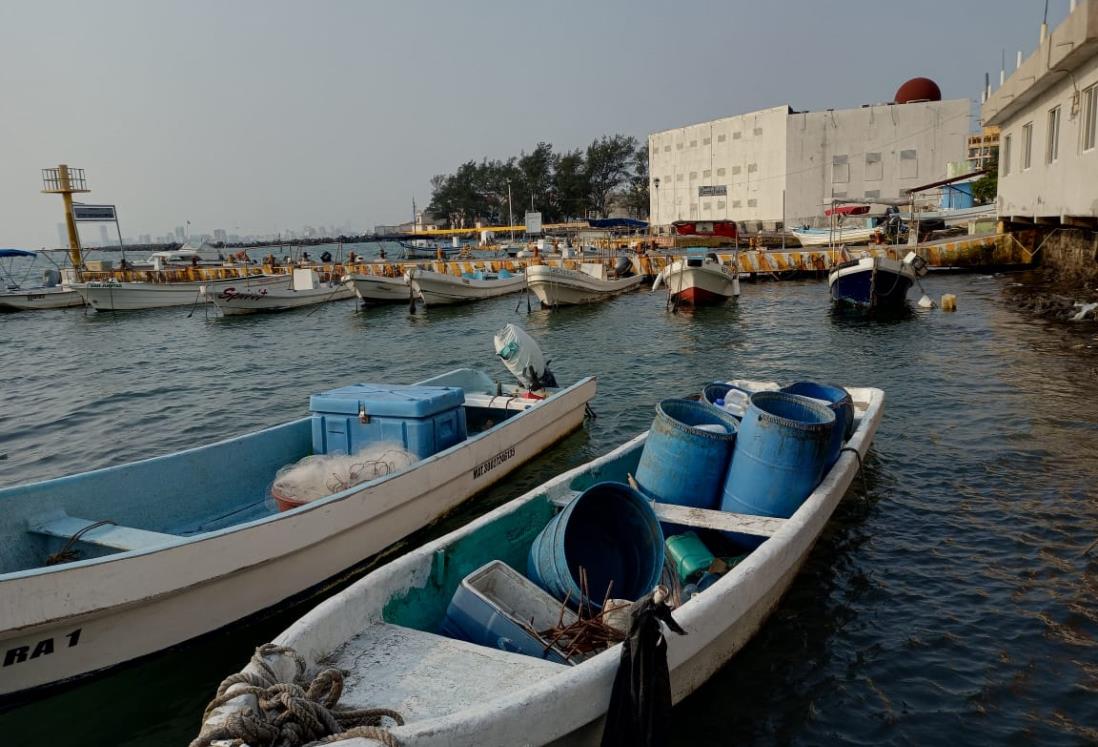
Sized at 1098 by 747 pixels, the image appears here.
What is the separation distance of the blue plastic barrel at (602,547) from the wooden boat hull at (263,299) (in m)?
29.1

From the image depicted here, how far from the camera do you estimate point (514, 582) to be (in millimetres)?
5078

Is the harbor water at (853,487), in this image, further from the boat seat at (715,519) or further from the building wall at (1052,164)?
the building wall at (1052,164)

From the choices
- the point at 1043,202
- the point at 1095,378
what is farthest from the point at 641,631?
the point at 1043,202

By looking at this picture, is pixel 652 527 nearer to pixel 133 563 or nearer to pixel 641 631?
pixel 641 631

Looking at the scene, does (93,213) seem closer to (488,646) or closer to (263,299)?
(263,299)

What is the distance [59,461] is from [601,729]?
1159 centimetres

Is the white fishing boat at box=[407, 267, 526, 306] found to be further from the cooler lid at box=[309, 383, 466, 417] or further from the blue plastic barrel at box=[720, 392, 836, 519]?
the blue plastic barrel at box=[720, 392, 836, 519]

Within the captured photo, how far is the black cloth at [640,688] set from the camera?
3.86 meters

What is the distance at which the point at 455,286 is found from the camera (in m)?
32.2

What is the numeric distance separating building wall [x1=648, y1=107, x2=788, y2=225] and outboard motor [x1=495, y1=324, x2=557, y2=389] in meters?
56.4

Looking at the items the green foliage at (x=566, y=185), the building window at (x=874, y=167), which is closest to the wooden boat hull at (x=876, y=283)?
the building window at (x=874, y=167)

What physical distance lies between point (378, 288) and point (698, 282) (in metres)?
14.2

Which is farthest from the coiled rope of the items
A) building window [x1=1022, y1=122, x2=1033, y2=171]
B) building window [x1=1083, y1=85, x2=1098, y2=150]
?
building window [x1=1022, y1=122, x2=1033, y2=171]

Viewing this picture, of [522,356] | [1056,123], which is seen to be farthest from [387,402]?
[1056,123]
